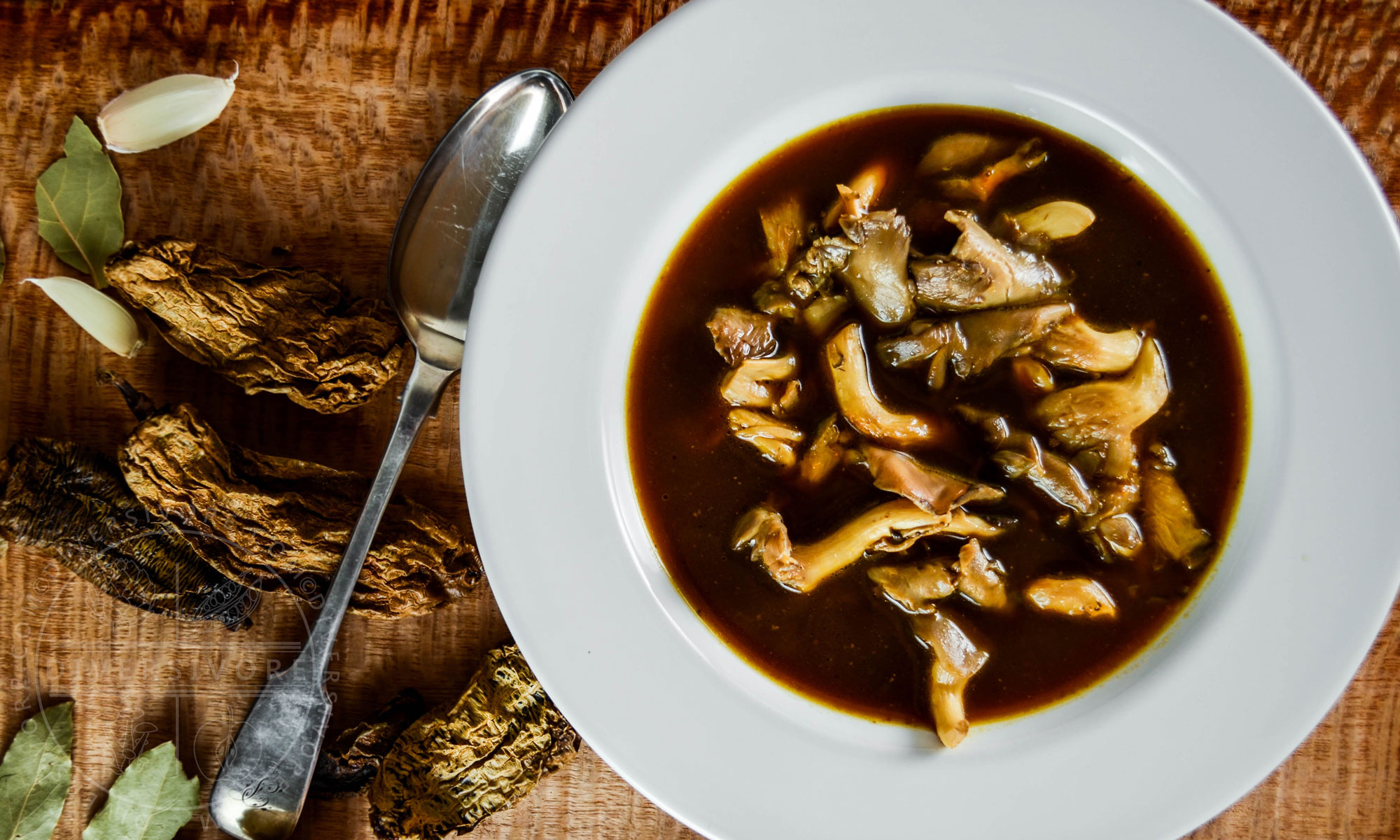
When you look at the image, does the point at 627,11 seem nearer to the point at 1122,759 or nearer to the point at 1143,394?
the point at 1143,394

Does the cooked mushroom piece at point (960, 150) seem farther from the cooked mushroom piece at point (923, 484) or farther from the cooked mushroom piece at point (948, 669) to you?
the cooked mushroom piece at point (948, 669)

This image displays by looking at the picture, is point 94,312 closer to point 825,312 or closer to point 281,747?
point 281,747

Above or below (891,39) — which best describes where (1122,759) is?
below

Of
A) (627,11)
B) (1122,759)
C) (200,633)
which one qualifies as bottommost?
(1122,759)

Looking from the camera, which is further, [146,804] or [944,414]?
[146,804]

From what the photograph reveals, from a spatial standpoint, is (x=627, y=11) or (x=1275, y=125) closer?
(x=1275, y=125)

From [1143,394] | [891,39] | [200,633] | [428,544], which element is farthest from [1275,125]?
[200,633]

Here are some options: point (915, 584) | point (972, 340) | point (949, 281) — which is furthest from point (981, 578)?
point (949, 281)
